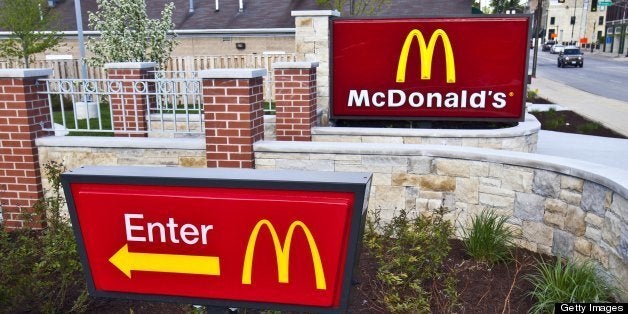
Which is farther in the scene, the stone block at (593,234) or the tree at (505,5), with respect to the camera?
the tree at (505,5)

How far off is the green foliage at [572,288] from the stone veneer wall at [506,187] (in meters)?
0.16

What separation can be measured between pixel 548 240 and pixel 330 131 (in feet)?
12.8

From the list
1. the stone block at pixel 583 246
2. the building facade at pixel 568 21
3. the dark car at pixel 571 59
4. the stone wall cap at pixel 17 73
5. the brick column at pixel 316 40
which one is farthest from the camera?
the building facade at pixel 568 21

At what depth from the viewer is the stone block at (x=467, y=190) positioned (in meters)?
5.55

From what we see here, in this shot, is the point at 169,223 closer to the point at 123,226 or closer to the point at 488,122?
the point at 123,226

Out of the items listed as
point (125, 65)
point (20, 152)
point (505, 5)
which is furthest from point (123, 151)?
point (505, 5)

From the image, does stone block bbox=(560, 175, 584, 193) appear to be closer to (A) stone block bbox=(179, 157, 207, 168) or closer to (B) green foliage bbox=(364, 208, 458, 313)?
(B) green foliage bbox=(364, 208, 458, 313)

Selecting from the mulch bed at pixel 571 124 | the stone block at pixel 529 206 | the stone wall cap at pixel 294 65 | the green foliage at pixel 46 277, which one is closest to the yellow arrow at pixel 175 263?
the green foliage at pixel 46 277

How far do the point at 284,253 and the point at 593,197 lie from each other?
137 inches

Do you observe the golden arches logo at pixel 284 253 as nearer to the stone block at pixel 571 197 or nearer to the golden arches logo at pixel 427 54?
the stone block at pixel 571 197

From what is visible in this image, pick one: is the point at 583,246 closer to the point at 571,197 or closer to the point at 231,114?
the point at 571,197

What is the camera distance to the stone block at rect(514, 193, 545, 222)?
5.10 meters

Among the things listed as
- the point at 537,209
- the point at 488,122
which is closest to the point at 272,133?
the point at 488,122

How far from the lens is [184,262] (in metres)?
2.16
